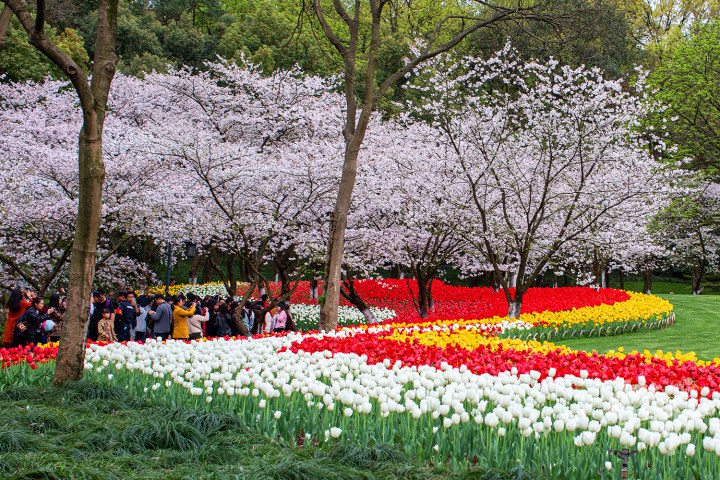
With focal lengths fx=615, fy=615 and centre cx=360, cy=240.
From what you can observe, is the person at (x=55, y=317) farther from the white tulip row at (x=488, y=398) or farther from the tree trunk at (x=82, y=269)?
the tree trunk at (x=82, y=269)

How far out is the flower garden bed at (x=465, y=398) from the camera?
3.91 meters

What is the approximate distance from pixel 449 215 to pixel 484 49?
14511mm

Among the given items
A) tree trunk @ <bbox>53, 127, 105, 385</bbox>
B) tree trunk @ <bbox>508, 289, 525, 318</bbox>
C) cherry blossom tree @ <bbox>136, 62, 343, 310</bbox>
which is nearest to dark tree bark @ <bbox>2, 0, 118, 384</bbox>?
tree trunk @ <bbox>53, 127, 105, 385</bbox>

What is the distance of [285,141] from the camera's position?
23.6m

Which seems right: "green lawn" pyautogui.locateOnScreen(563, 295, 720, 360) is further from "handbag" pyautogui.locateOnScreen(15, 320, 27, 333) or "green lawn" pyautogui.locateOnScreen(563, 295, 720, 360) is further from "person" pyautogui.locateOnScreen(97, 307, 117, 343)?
"handbag" pyautogui.locateOnScreen(15, 320, 27, 333)

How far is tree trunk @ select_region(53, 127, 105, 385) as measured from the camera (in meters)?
6.45

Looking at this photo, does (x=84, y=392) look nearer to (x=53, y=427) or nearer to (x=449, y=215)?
(x=53, y=427)

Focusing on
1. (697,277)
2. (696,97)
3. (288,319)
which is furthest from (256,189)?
(697,277)

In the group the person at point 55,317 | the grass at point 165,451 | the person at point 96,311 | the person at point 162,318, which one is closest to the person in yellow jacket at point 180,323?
the person at point 162,318

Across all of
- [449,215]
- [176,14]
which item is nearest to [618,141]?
[449,215]

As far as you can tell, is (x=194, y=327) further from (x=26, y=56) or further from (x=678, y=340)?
(x=26, y=56)

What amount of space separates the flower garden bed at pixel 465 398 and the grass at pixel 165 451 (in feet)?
0.74

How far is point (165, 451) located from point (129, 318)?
26.4ft

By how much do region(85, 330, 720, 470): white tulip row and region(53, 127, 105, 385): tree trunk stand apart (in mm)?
358
